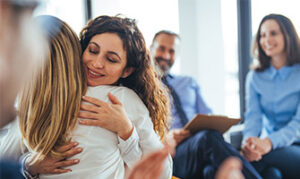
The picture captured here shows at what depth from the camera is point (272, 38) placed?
60.2 inches

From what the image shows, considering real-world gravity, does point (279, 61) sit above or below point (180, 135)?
above

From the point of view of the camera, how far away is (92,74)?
0.68 meters

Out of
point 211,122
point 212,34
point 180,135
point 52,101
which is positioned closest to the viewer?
point 52,101

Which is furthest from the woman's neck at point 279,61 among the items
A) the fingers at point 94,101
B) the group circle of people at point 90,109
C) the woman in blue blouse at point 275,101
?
the fingers at point 94,101

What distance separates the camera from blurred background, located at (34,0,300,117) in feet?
6.38

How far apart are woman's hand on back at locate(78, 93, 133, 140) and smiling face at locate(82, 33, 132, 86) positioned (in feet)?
0.21

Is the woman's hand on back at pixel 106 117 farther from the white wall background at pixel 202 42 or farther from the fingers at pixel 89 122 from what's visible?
the white wall background at pixel 202 42

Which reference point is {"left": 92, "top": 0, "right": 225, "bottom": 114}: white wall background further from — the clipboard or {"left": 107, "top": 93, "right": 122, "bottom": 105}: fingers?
{"left": 107, "top": 93, "right": 122, "bottom": 105}: fingers

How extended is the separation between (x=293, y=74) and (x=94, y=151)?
122 cm

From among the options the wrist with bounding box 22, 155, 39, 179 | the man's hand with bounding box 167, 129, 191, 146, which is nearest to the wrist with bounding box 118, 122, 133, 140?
the wrist with bounding box 22, 155, 39, 179

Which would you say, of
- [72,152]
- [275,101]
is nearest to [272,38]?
[275,101]

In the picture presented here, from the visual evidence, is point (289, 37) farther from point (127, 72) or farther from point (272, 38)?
point (127, 72)

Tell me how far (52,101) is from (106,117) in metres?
0.12

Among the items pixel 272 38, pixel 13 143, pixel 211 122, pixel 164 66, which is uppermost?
pixel 272 38
